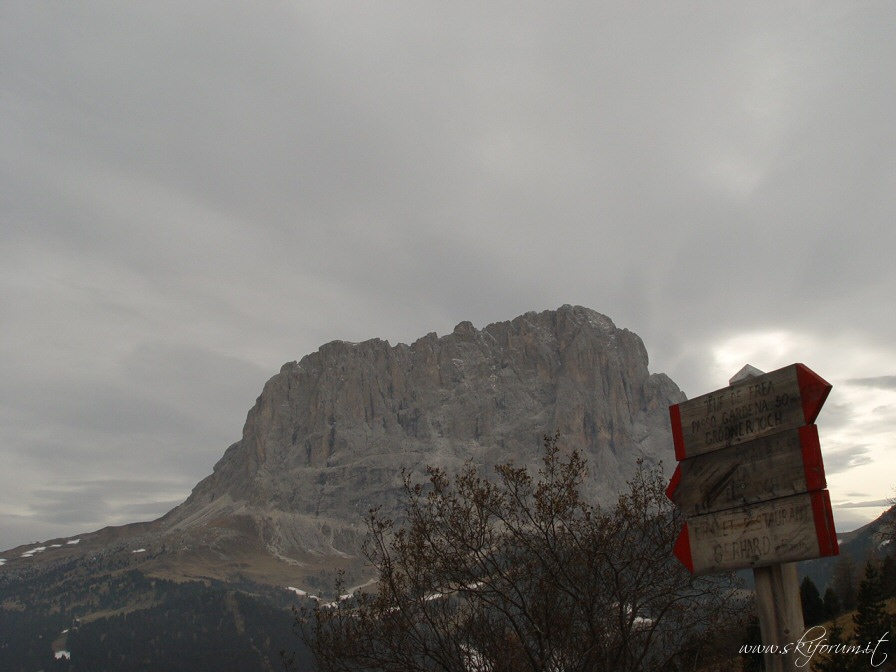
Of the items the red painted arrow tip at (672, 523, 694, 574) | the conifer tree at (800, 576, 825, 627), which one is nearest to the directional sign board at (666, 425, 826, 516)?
the red painted arrow tip at (672, 523, 694, 574)

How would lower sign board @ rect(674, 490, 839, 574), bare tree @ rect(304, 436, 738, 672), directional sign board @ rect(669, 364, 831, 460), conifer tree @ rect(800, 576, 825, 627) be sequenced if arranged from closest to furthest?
1. lower sign board @ rect(674, 490, 839, 574)
2. directional sign board @ rect(669, 364, 831, 460)
3. bare tree @ rect(304, 436, 738, 672)
4. conifer tree @ rect(800, 576, 825, 627)

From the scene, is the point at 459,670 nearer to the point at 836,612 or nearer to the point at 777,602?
the point at 777,602

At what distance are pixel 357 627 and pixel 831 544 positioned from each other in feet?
36.6

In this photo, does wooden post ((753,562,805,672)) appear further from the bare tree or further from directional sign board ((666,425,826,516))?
the bare tree

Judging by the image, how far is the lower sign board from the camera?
4.48 m

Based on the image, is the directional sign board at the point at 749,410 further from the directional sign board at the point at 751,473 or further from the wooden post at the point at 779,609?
the wooden post at the point at 779,609

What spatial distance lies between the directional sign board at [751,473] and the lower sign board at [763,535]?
7 centimetres

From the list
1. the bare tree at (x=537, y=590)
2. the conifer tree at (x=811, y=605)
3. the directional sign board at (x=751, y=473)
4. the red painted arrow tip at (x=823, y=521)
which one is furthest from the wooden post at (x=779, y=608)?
the conifer tree at (x=811, y=605)

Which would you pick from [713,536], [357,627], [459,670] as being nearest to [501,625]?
[459,670]

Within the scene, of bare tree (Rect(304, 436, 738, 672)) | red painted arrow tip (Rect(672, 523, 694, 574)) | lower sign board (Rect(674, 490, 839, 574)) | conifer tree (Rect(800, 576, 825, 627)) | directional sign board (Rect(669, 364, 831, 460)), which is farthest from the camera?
conifer tree (Rect(800, 576, 825, 627))

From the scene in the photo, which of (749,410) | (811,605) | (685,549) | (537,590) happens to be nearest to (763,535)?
(685,549)

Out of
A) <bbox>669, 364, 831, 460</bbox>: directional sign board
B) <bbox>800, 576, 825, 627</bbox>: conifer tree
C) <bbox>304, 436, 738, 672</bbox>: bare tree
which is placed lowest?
<bbox>800, 576, 825, 627</bbox>: conifer tree

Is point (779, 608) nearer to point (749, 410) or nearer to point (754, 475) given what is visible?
point (754, 475)

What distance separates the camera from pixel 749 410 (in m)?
5.04
